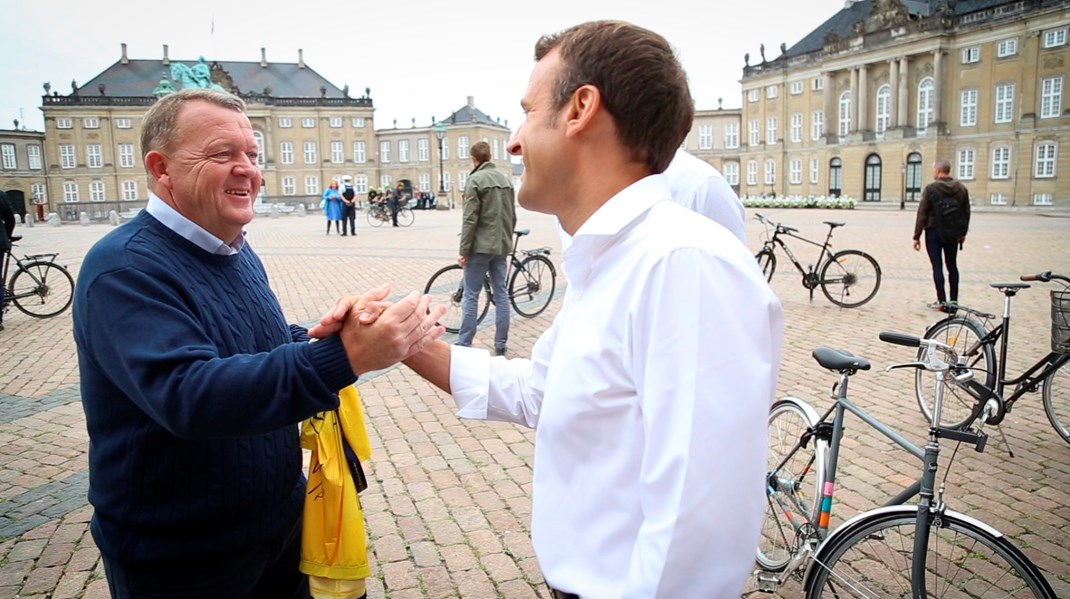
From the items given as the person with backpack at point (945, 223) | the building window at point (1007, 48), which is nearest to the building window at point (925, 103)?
the building window at point (1007, 48)

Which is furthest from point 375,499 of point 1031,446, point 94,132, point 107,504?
point 94,132

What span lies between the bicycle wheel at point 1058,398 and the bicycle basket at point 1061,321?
43 centimetres

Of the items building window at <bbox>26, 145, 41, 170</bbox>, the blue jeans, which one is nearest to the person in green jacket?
the blue jeans

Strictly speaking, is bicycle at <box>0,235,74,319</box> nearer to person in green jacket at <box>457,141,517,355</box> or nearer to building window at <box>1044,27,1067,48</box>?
person in green jacket at <box>457,141,517,355</box>

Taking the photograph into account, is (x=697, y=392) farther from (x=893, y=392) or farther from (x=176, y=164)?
(x=893, y=392)

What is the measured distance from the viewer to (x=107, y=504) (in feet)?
5.97

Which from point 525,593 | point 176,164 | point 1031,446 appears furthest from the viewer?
point 1031,446

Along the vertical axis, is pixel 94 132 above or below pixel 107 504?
above

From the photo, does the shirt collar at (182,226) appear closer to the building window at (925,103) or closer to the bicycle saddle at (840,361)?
the bicycle saddle at (840,361)

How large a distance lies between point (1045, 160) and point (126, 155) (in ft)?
275

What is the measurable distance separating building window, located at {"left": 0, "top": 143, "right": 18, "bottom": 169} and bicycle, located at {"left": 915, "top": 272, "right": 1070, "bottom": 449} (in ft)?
298

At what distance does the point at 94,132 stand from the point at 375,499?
88.1 meters

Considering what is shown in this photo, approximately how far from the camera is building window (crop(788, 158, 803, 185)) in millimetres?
66562

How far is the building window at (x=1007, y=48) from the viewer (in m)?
51.1
